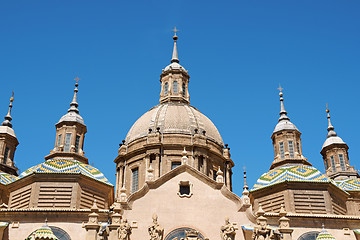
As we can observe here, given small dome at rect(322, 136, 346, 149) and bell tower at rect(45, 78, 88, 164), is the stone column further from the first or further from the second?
small dome at rect(322, 136, 346, 149)

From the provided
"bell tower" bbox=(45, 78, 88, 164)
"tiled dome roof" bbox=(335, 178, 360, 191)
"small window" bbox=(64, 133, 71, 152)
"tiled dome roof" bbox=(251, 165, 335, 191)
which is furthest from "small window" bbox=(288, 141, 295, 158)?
"small window" bbox=(64, 133, 71, 152)

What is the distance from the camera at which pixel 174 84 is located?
185 ft

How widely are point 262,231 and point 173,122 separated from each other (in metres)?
18.3

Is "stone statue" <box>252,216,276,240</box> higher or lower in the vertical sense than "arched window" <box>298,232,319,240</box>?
lower

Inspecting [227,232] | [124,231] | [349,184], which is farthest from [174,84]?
[124,231]

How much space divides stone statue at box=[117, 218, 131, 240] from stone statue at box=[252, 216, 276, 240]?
803cm

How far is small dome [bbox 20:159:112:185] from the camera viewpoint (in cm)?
4225

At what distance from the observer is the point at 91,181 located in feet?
140

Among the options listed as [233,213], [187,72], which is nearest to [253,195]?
[233,213]

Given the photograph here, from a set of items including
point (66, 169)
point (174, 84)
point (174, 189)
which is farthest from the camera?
point (174, 84)

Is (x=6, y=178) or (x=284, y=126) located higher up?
(x=284, y=126)

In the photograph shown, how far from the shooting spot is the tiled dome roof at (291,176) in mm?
43500

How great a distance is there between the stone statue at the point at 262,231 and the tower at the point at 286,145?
13.0 metres

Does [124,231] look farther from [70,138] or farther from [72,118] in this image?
[72,118]
